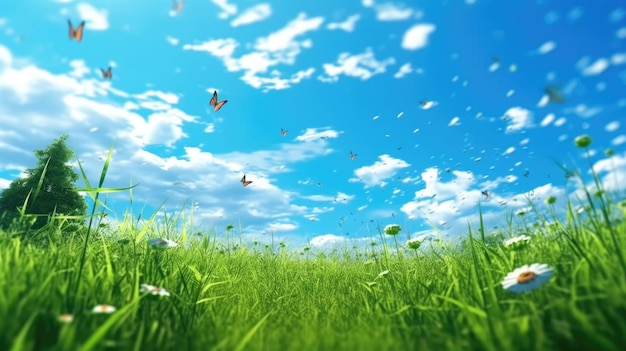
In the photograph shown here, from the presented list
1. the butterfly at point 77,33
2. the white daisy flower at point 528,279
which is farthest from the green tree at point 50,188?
the white daisy flower at point 528,279

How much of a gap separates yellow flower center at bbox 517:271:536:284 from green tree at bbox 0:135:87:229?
1556 cm

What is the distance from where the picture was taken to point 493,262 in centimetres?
463

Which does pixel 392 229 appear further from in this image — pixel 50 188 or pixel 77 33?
pixel 50 188

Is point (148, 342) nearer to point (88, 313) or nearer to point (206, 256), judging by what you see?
point (88, 313)

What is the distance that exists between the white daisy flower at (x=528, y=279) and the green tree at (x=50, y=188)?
50.9 feet

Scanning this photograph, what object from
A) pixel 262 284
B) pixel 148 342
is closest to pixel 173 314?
pixel 148 342

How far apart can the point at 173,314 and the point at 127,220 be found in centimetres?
325

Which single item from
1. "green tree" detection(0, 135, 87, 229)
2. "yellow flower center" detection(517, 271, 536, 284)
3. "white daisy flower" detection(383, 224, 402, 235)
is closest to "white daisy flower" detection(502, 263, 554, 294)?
"yellow flower center" detection(517, 271, 536, 284)

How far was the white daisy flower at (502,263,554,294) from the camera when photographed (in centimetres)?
306

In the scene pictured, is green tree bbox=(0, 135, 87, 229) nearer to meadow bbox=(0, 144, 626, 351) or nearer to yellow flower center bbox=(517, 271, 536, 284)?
meadow bbox=(0, 144, 626, 351)

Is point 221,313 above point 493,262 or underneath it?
underneath

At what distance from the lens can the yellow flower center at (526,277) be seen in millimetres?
3107

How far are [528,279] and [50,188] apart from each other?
17.0 metres

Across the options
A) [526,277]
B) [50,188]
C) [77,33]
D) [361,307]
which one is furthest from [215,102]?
[50,188]
